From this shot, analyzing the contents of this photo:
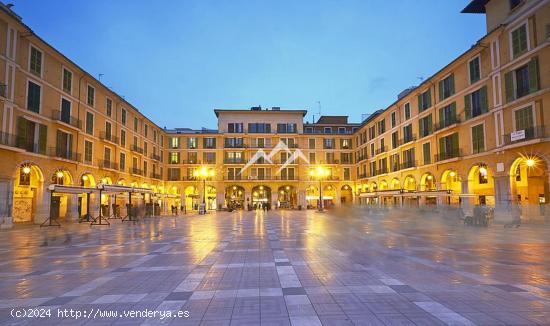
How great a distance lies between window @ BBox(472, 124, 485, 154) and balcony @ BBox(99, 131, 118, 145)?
114 feet

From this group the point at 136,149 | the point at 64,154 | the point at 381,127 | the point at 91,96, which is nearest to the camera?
the point at 64,154

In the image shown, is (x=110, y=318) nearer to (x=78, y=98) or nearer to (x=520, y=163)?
(x=520, y=163)

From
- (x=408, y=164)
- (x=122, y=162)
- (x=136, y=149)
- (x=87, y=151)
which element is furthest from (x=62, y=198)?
(x=408, y=164)

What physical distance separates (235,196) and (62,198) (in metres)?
33.5

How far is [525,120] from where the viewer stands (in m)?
23.5

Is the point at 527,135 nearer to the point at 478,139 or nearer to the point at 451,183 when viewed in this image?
the point at 478,139

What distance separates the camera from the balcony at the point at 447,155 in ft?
101

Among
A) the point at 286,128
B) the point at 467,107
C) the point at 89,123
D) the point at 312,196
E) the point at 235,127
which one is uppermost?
the point at 235,127

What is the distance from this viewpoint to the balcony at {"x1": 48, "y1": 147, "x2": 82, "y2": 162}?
91.4 ft

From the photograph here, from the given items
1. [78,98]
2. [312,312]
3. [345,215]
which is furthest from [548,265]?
[78,98]

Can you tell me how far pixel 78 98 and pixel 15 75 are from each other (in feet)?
26.5

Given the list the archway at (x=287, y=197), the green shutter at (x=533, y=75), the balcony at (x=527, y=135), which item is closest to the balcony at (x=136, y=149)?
the archway at (x=287, y=197)

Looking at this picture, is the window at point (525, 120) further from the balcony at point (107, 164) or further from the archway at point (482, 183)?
the balcony at point (107, 164)

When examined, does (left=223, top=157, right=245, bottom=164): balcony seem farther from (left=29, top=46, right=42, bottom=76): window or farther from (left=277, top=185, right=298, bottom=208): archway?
(left=29, top=46, right=42, bottom=76): window
